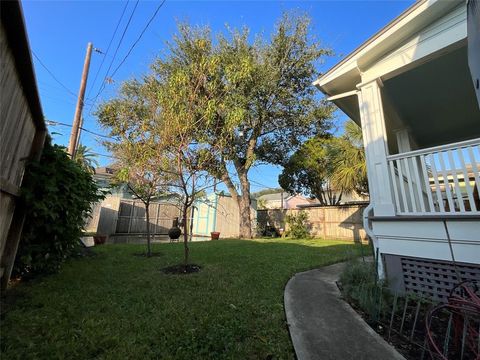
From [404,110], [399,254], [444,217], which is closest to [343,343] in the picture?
[399,254]

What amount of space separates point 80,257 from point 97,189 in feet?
7.43

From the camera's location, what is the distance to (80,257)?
6023 mm

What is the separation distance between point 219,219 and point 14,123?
13.7 metres

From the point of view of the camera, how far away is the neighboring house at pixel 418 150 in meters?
3.10

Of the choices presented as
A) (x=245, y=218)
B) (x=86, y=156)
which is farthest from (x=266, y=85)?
(x=86, y=156)

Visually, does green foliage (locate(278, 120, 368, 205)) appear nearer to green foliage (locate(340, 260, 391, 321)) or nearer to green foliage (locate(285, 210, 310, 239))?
green foliage (locate(285, 210, 310, 239))

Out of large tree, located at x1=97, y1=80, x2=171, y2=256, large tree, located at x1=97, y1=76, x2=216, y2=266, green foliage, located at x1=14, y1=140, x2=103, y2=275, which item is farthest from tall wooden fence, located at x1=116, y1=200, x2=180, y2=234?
green foliage, located at x1=14, y1=140, x2=103, y2=275

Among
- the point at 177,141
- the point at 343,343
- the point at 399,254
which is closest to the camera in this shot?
the point at 343,343

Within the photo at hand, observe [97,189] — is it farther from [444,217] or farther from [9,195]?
[444,217]

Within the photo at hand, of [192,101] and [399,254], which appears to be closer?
[399,254]

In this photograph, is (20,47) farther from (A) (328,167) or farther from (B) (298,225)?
(A) (328,167)

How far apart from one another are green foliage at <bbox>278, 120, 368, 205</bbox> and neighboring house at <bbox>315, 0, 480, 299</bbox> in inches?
255

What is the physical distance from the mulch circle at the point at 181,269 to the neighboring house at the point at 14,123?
96.7 inches

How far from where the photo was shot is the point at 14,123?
9.19ft
